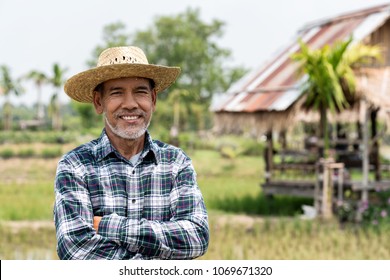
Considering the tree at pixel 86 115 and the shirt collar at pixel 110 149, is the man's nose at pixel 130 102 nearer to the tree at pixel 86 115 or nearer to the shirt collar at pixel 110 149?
the shirt collar at pixel 110 149

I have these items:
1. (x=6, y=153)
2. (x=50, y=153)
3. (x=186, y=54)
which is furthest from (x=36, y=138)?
(x=186, y=54)

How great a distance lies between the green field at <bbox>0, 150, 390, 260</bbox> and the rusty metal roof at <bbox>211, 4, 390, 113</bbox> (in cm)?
178

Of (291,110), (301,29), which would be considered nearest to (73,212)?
(291,110)

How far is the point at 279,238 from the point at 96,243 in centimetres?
618

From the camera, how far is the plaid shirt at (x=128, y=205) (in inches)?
89.2

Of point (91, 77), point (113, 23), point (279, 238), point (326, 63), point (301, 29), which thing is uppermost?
point (113, 23)

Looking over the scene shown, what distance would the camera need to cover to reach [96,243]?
227 cm

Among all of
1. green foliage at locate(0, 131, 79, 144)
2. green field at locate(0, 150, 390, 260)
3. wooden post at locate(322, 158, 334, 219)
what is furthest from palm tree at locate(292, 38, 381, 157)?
green foliage at locate(0, 131, 79, 144)

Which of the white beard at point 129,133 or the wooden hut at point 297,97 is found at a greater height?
the wooden hut at point 297,97

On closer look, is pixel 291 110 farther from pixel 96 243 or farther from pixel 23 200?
pixel 96 243

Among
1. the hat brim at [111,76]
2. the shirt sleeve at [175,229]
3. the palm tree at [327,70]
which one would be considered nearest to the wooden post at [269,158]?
the palm tree at [327,70]

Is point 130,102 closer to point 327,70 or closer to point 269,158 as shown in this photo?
point 327,70

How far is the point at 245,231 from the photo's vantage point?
8.80 metres

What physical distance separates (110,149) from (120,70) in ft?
0.95
